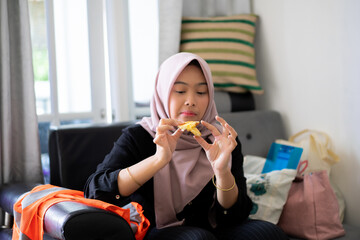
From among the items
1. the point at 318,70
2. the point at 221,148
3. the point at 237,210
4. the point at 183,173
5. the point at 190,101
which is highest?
the point at 318,70

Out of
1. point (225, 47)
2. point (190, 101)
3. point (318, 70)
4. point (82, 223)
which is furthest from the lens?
point (225, 47)

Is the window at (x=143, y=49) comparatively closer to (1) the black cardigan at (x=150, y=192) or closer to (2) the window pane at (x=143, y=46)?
(2) the window pane at (x=143, y=46)

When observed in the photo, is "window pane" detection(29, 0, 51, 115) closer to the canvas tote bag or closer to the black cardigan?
the black cardigan

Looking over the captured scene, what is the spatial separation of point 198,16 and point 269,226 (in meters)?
1.54

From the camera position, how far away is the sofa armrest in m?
1.04

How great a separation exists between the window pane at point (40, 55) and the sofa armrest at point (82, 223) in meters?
0.99

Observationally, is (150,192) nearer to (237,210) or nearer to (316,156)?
(237,210)

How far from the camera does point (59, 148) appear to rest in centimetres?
167

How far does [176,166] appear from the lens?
1446 millimetres

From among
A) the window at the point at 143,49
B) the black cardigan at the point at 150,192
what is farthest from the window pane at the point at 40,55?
the black cardigan at the point at 150,192

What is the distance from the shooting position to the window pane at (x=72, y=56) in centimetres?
209

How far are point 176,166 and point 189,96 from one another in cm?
25

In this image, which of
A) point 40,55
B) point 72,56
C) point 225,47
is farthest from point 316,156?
point 40,55

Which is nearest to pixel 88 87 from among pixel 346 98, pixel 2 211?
pixel 2 211
